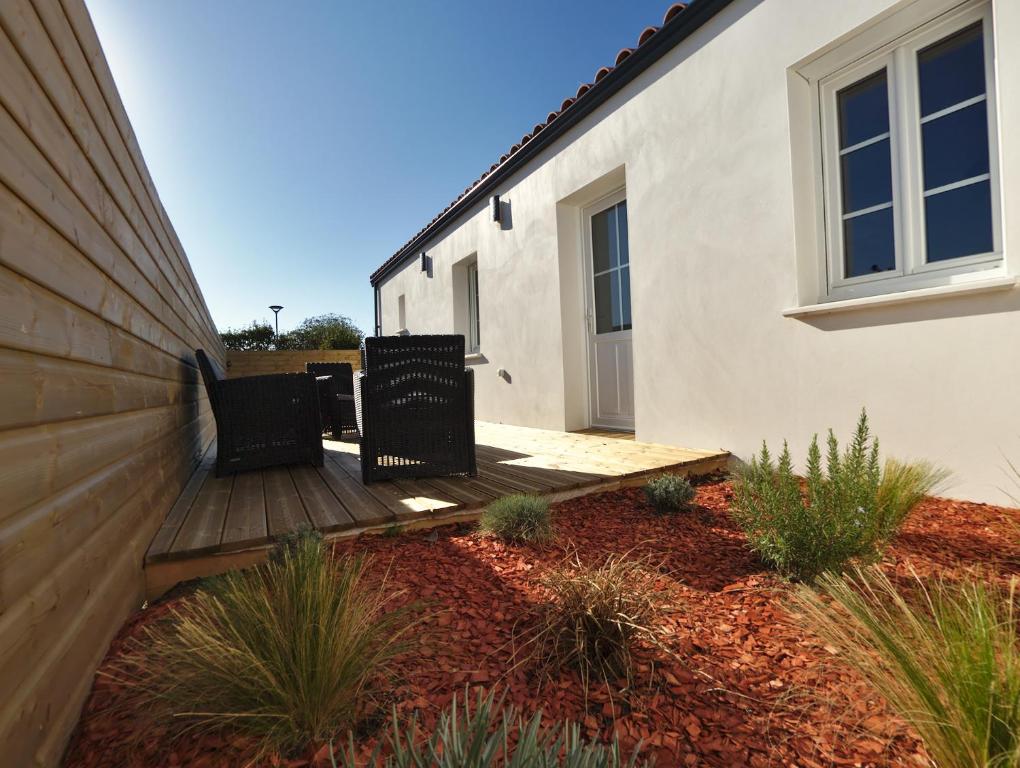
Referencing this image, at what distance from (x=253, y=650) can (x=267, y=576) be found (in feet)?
2.33

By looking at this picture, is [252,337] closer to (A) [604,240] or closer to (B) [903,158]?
(A) [604,240]

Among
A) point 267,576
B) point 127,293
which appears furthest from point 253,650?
point 127,293

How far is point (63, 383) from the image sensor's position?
44.3 inches

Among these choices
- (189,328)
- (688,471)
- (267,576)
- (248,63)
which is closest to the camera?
(267,576)

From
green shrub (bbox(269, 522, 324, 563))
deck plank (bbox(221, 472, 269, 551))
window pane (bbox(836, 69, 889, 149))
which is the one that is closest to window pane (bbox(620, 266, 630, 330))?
window pane (bbox(836, 69, 889, 149))

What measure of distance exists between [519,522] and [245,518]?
124 centimetres

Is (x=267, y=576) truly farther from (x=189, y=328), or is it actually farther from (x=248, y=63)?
(x=248, y=63)

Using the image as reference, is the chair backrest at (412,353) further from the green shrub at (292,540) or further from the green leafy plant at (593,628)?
the green leafy plant at (593,628)

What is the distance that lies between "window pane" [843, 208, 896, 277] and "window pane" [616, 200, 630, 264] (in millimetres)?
1892

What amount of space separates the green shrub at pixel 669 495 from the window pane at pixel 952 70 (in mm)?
2277

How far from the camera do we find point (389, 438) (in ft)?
9.18

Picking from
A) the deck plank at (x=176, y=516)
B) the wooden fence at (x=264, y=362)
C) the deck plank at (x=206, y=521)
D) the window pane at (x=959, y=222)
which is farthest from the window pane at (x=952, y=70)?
the wooden fence at (x=264, y=362)

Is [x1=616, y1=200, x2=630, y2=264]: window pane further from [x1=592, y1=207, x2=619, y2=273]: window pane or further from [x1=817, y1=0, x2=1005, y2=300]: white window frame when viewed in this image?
[x1=817, y1=0, x2=1005, y2=300]: white window frame

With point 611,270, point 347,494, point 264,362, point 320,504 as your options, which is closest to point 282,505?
point 320,504
